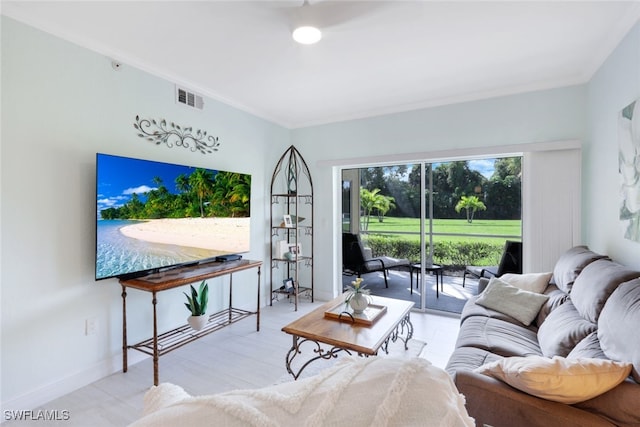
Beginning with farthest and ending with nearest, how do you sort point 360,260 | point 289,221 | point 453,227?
point 360,260 → point 289,221 → point 453,227

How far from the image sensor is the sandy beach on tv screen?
239 cm

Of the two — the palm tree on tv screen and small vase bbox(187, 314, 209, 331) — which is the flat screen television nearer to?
the palm tree on tv screen

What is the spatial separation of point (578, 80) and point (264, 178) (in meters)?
3.42

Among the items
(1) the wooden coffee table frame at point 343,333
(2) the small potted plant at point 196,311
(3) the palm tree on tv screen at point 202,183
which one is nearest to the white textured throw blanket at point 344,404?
(1) the wooden coffee table frame at point 343,333

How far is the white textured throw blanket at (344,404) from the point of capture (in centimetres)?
51

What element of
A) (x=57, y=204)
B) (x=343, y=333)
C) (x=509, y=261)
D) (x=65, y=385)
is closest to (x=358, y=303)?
(x=343, y=333)

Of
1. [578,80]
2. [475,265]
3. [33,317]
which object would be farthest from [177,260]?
[578,80]

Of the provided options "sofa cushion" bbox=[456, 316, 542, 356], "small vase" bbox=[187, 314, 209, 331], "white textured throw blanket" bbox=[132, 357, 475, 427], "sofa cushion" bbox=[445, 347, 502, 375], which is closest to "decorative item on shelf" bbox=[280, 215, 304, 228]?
"small vase" bbox=[187, 314, 209, 331]

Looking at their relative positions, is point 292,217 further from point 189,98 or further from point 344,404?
point 344,404

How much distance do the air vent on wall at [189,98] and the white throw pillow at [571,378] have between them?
125 inches

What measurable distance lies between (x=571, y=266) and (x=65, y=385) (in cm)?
367

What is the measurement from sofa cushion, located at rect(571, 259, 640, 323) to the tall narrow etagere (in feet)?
9.43

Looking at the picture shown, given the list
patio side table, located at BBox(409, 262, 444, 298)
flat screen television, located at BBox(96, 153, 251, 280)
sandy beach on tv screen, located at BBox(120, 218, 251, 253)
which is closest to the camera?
flat screen television, located at BBox(96, 153, 251, 280)

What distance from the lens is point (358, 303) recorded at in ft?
7.32
